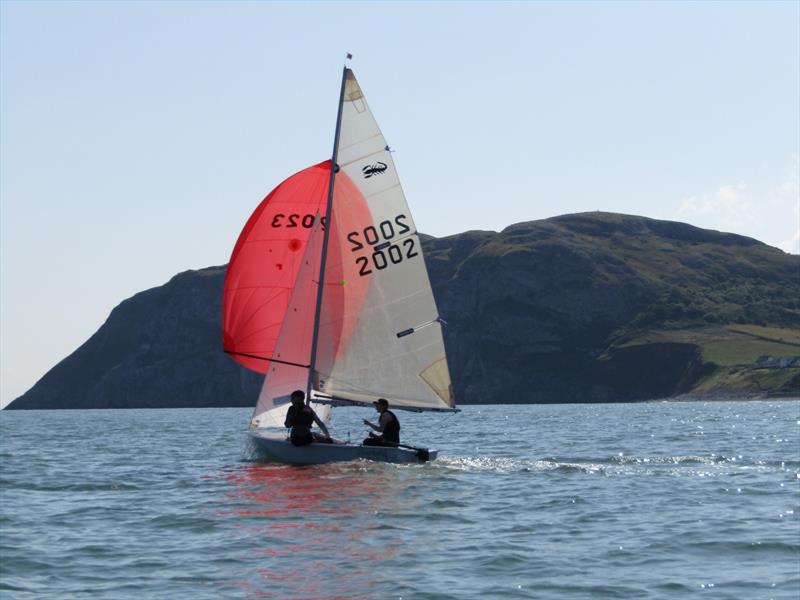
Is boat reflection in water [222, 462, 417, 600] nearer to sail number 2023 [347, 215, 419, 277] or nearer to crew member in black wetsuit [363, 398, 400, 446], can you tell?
crew member in black wetsuit [363, 398, 400, 446]

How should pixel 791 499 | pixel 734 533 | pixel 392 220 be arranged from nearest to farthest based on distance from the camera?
pixel 734 533, pixel 791 499, pixel 392 220

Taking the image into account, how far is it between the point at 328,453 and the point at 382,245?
7084 mm

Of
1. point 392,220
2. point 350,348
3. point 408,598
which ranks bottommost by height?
point 408,598

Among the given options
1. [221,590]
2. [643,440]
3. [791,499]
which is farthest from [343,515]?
[643,440]

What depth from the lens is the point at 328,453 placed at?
121ft

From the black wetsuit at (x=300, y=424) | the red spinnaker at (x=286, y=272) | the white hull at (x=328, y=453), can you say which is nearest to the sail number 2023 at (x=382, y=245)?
the red spinnaker at (x=286, y=272)

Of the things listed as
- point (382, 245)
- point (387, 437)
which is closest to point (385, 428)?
point (387, 437)

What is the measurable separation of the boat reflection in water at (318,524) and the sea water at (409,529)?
61mm

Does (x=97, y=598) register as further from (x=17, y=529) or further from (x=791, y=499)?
(x=791, y=499)

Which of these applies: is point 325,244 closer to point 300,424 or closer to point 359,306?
point 359,306

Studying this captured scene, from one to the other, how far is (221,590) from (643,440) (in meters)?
43.4

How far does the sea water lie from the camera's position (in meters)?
19.5

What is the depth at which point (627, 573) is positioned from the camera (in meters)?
20.0

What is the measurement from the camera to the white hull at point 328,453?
121ft
